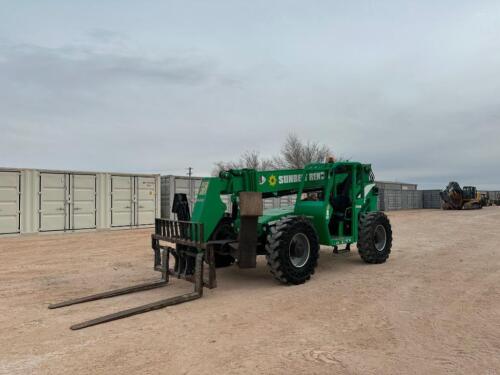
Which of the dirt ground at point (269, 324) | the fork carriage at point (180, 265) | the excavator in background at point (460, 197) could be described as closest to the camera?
the dirt ground at point (269, 324)

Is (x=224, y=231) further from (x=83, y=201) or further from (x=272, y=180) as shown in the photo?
(x=83, y=201)

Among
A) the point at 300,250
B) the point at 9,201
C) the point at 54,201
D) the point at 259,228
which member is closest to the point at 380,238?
the point at 300,250

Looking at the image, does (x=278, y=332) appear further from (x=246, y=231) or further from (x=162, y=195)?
(x=162, y=195)

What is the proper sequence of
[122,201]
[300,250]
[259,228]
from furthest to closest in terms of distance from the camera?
[122,201] → [259,228] → [300,250]

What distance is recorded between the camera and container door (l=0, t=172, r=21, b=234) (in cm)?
1452

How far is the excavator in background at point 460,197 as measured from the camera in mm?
35906

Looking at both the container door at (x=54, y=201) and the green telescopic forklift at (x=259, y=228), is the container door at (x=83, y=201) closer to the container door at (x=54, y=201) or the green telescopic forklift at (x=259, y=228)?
the container door at (x=54, y=201)

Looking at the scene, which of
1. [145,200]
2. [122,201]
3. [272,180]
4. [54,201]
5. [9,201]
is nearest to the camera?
[272,180]

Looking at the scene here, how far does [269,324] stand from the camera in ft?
16.0

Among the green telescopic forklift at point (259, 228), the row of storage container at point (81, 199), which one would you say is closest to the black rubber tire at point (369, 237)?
the green telescopic forklift at point (259, 228)

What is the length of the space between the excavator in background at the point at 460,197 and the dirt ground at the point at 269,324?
1189 inches

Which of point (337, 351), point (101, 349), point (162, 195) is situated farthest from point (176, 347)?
point (162, 195)

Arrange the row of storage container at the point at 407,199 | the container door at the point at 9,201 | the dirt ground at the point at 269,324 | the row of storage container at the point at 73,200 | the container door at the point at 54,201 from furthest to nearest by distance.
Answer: the row of storage container at the point at 407,199
the container door at the point at 54,201
the row of storage container at the point at 73,200
the container door at the point at 9,201
the dirt ground at the point at 269,324

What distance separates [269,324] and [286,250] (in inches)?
74.1
